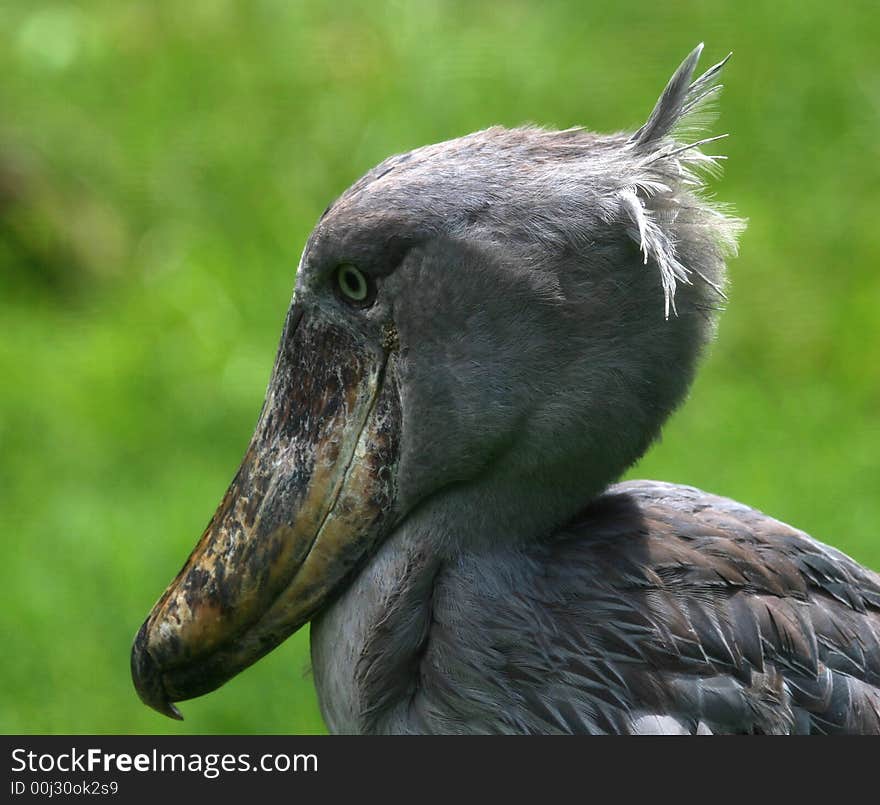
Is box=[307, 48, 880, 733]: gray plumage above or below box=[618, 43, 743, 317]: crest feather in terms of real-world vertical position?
below

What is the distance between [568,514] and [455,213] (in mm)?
519

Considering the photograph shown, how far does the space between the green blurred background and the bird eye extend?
80.4 inches

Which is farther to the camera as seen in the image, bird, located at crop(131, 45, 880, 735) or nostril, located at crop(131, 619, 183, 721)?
nostril, located at crop(131, 619, 183, 721)

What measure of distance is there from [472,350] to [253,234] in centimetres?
394

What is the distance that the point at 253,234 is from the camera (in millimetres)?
6020

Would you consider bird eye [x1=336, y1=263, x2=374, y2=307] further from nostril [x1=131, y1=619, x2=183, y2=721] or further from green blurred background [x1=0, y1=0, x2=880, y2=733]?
green blurred background [x1=0, y1=0, x2=880, y2=733]

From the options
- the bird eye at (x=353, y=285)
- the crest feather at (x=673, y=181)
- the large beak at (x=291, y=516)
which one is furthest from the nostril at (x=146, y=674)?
the crest feather at (x=673, y=181)

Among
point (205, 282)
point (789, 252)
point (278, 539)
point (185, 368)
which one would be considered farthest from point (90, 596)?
point (789, 252)

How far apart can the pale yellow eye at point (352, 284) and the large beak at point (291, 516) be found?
7 cm

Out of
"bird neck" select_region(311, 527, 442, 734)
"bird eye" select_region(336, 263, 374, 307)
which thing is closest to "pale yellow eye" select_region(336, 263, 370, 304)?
"bird eye" select_region(336, 263, 374, 307)

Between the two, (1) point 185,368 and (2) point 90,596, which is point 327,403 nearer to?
(2) point 90,596

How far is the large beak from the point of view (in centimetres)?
232

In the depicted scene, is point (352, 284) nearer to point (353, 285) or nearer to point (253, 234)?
point (353, 285)

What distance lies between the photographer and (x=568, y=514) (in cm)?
233
